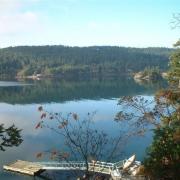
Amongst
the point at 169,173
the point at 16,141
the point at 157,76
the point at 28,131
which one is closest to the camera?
the point at 16,141

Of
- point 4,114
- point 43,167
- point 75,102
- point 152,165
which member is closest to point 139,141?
point 43,167

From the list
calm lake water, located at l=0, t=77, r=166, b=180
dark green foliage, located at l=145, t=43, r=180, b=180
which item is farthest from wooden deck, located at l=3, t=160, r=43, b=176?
dark green foliage, located at l=145, t=43, r=180, b=180

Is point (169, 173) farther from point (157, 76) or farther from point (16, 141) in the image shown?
point (157, 76)

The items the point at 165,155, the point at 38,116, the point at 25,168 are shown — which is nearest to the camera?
the point at 165,155

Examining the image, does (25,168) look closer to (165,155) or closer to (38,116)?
(165,155)

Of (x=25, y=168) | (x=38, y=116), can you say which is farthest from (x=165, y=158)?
(x=38, y=116)

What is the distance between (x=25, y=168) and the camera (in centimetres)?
4691

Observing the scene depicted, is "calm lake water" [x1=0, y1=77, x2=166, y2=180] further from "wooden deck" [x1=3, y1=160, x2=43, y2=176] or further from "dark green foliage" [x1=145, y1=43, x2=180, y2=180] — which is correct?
"dark green foliage" [x1=145, y1=43, x2=180, y2=180]

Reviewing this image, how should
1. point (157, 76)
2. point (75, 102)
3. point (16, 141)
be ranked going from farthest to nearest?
1. point (157, 76)
2. point (75, 102)
3. point (16, 141)

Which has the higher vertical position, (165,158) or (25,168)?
(165,158)

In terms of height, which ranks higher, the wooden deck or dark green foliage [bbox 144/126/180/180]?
dark green foliage [bbox 144/126/180/180]

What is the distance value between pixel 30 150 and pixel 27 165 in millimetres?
8107

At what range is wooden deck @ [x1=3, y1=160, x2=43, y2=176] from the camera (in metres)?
46.5

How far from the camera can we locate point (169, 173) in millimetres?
24688
